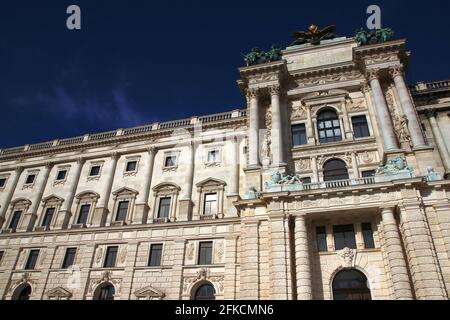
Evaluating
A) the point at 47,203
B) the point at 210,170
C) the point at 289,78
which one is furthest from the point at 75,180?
the point at 289,78

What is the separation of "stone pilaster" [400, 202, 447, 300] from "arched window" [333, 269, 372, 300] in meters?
3.18

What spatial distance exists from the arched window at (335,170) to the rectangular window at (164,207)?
50.5 ft

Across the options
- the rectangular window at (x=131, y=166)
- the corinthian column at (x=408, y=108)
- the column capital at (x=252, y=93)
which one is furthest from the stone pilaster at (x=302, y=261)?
the rectangular window at (x=131, y=166)

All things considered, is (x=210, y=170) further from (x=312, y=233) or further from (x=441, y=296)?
(x=441, y=296)

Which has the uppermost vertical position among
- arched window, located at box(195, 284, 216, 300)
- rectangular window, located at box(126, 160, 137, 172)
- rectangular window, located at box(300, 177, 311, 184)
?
rectangular window, located at box(126, 160, 137, 172)

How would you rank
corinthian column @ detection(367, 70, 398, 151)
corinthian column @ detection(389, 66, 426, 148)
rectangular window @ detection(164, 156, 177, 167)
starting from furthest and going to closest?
rectangular window @ detection(164, 156, 177, 167) < corinthian column @ detection(367, 70, 398, 151) < corinthian column @ detection(389, 66, 426, 148)

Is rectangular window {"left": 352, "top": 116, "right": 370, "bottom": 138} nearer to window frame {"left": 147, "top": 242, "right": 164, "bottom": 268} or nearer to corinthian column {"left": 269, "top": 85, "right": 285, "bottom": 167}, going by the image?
corinthian column {"left": 269, "top": 85, "right": 285, "bottom": 167}

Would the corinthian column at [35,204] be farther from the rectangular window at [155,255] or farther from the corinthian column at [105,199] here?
the rectangular window at [155,255]

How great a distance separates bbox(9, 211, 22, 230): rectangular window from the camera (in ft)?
129

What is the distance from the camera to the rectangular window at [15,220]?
129 feet

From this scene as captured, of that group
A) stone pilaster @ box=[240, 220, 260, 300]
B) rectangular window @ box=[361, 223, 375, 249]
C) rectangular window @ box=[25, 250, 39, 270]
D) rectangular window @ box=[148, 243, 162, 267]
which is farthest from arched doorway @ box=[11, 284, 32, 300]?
rectangular window @ box=[361, 223, 375, 249]

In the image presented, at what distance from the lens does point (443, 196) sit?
76.5 feet

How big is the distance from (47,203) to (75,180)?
12.8 ft

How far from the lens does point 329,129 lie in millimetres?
32656
